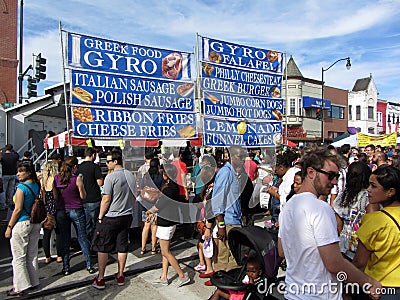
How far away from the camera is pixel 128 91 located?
5758 millimetres

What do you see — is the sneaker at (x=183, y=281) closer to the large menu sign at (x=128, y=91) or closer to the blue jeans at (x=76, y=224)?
the blue jeans at (x=76, y=224)

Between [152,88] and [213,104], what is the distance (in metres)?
1.17

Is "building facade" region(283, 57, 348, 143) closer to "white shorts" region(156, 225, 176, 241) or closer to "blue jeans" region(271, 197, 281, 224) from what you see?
"blue jeans" region(271, 197, 281, 224)

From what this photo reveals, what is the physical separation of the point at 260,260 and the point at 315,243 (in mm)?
882

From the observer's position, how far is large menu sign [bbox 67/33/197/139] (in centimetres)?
532

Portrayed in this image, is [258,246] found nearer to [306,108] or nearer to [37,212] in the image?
[37,212]

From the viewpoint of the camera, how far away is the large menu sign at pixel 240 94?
6.35 m

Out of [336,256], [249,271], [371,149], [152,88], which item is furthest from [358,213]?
[371,149]

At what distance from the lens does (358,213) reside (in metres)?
4.09

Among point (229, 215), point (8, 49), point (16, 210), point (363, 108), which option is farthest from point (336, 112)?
point (16, 210)

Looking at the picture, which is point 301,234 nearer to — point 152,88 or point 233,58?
point 152,88

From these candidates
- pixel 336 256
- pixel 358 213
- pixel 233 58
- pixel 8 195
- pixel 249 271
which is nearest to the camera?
pixel 336 256

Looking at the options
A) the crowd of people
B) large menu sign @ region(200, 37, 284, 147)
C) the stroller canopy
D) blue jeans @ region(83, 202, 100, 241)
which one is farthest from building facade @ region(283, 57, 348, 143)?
the stroller canopy

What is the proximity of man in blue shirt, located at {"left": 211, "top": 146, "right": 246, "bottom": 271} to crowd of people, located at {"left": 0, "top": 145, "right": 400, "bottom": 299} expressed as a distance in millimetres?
13
